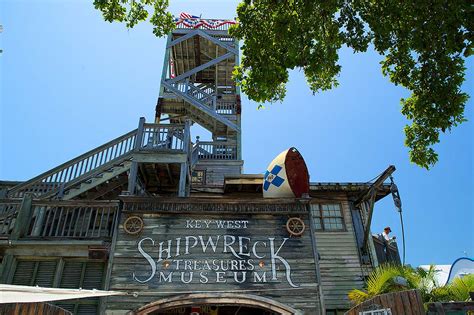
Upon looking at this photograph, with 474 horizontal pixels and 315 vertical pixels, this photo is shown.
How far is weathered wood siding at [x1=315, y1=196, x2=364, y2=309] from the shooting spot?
11.8 metres

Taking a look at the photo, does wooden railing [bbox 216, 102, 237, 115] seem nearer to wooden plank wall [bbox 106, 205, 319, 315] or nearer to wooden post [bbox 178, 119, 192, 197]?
wooden post [bbox 178, 119, 192, 197]

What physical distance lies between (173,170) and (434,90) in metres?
8.80

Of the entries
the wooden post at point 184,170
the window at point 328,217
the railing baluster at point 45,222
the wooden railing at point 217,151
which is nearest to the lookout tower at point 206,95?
the wooden railing at point 217,151

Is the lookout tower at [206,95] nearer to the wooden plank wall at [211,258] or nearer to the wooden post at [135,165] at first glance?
the wooden post at [135,165]

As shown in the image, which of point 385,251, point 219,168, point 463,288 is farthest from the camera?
point 219,168

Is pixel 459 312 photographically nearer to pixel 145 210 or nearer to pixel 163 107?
pixel 145 210

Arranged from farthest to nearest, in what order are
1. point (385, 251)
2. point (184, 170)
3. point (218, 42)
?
point (218, 42) → point (385, 251) → point (184, 170)

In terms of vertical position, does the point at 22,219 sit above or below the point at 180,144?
below

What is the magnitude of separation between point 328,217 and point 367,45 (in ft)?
23.4

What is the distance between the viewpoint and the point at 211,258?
9.23 m

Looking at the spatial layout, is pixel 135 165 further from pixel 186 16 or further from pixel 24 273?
pixel 186 16

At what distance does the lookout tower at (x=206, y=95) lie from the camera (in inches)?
717

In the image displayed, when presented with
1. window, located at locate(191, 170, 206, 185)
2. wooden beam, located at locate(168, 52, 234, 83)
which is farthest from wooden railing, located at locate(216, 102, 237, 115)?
window, located at locate(191, 170, 206, 185)

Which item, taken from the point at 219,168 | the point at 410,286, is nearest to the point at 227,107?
the point at 219,168
